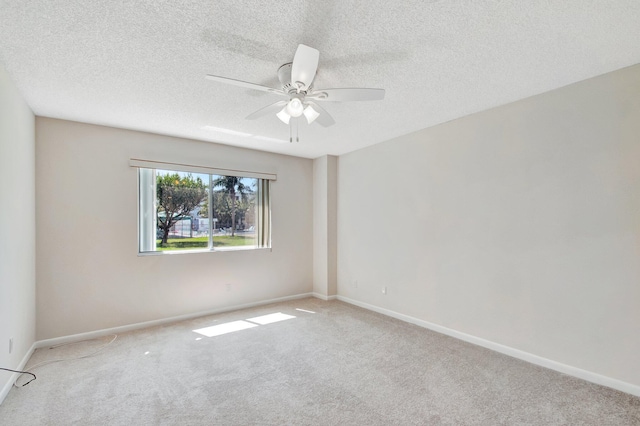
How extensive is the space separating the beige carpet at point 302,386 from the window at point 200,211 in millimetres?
1265

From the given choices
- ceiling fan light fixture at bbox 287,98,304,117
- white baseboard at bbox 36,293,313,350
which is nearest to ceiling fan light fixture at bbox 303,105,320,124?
ceiling fan light fixture at bbox 287,98,304,117

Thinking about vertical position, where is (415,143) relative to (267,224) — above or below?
above

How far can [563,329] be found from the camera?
2547mm

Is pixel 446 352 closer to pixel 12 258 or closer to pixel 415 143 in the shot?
pixel 415 143

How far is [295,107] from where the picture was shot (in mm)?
2188

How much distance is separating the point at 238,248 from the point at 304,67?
10.9 feet

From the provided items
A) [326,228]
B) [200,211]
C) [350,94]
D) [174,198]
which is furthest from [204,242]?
[350,94]

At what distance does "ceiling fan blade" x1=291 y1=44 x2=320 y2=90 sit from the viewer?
1.68m

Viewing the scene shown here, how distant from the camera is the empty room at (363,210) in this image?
1880 mm

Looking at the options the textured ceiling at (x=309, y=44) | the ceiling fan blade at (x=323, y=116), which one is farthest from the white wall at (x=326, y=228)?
the ceiling fan blade at (x=323, y=116)

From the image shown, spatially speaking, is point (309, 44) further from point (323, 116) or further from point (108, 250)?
point (108, 250)

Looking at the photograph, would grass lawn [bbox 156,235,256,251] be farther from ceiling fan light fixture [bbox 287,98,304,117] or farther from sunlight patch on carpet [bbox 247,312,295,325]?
ceiling fan light fixture [bbox 287,98,304,117]

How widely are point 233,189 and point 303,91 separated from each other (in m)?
2.77

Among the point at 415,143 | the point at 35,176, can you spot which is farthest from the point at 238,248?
the point at 415,143
